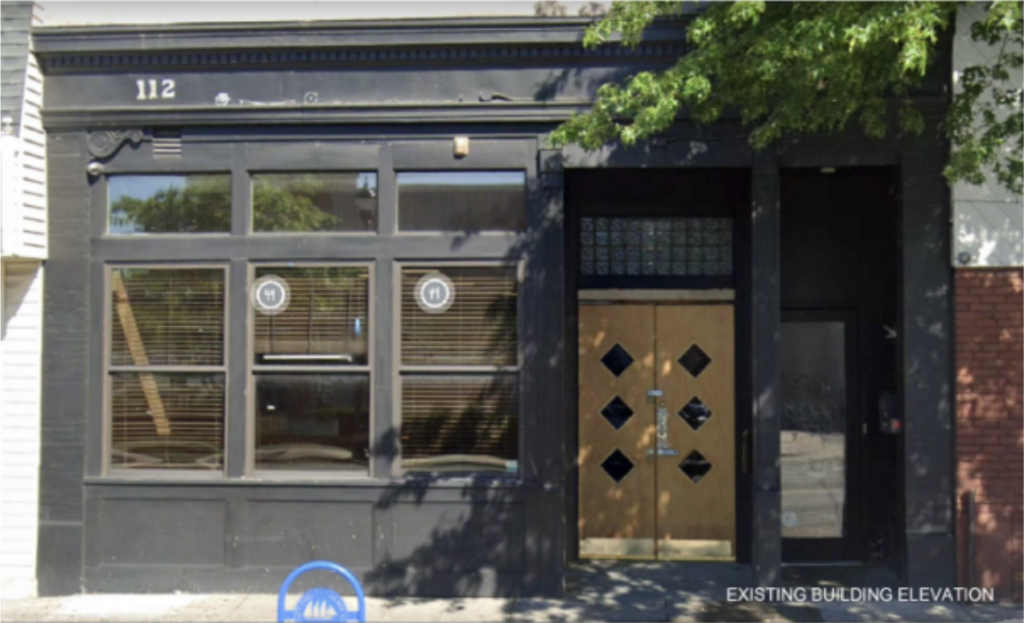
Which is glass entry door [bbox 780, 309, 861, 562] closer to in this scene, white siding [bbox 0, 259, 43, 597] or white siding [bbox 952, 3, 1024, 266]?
white siding [bbox 952, 3, 1024, 266]

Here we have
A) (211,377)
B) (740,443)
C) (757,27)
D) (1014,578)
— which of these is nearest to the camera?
(757,27)

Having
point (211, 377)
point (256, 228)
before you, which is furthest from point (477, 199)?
point (211, 377)

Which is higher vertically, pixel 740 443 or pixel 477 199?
pixel 477 199

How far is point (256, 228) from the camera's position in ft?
28.1

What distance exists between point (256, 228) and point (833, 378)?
5254 mm

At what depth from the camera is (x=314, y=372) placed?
27.8 ft

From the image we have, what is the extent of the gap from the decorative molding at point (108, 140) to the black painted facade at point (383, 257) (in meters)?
0.02

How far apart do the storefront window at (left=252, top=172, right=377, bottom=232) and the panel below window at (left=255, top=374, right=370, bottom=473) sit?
122 centimetres

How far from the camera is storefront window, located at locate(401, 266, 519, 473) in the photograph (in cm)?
838

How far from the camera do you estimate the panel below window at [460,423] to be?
838cm

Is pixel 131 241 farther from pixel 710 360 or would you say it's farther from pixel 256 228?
pixel 710 360

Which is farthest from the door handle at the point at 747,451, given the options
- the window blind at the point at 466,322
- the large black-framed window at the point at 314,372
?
the large black-framed window at the point at 314,372

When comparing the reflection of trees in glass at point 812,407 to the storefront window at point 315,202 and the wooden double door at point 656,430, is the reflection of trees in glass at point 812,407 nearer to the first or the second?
the wooden double door at point 656,430

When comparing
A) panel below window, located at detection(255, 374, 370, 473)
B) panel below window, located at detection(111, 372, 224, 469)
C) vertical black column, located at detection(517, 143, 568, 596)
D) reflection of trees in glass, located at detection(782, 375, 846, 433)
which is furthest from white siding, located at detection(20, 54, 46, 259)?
reflection of trees in glass, located at detection(782, 375, 846, 433)
